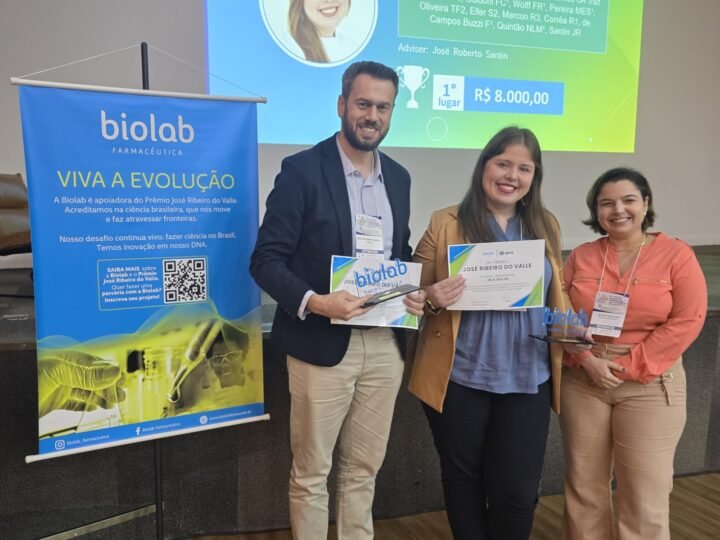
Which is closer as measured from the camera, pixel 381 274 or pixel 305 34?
pixel 381 274

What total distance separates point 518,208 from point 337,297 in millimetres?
616

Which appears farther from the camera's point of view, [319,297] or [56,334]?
[56,334]

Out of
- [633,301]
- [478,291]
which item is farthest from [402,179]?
[633,301]

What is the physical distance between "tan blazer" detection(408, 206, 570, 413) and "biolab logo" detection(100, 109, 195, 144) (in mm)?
774

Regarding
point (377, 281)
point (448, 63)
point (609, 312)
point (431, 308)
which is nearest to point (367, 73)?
point (377, 281)

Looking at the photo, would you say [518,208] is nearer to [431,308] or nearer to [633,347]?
[431,308]

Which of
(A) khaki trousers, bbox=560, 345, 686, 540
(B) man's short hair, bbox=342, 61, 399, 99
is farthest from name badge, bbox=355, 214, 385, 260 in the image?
(A) khaki trousers, bbox=560, 345, 686, 540

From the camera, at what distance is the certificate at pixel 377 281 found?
4.93ft

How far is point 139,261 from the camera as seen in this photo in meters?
1.70

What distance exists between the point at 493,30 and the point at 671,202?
2757 millimetres

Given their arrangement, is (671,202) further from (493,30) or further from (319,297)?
(319,297)

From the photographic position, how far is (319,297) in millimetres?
1468

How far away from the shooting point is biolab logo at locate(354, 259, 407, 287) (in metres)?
1.53

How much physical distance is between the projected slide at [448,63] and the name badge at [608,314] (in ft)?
8.29
